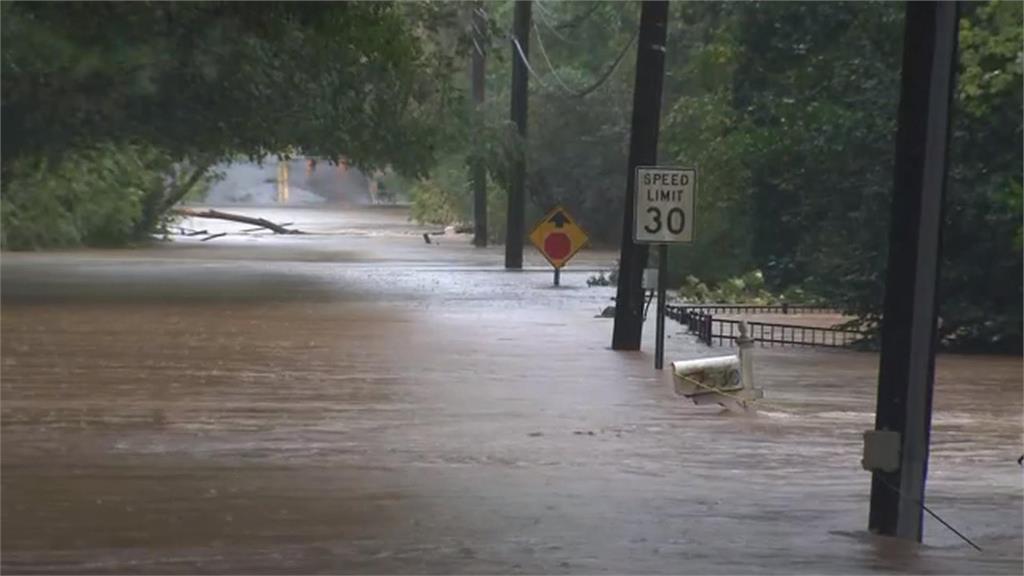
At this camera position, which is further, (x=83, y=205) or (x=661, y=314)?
(x=83, y=205)

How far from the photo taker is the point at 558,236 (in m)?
36.4

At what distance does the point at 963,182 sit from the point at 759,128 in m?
7.63

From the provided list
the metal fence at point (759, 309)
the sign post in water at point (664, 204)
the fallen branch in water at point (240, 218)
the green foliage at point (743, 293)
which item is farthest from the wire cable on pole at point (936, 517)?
the fallen branch in water at point (240, 218)

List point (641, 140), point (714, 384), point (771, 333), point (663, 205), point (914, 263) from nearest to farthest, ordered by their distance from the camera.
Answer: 1. point (914, 263)
2. point (714, 384)
3. point (663, 205)
4. point (641, 140)
5. point (771, 333)

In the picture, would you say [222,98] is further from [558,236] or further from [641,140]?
[558,236]

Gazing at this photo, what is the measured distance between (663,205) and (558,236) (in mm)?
14540

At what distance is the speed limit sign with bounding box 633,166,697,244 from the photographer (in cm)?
2177

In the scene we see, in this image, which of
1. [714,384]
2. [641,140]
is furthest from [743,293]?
A: [714,384]

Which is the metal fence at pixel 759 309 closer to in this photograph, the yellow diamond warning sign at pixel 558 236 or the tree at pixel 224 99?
the yellow diamond warning sign at pixel 558 236

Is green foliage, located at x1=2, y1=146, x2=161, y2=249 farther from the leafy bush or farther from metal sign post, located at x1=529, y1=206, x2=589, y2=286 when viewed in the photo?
metal sign post, located at x1=529, y1=206, x2=589, y2=286

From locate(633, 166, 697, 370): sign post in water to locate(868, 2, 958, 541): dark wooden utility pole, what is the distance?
10581 millimetres

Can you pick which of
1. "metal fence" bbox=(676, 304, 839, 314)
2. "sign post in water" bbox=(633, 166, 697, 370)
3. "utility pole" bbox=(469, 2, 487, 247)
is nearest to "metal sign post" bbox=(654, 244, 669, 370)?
"sign post in water" bbox=(633, 166, 697, 370)

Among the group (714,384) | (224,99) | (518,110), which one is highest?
(518,110)

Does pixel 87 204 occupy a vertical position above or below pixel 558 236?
below
